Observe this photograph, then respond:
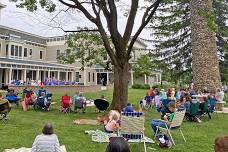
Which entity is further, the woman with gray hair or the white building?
the white building

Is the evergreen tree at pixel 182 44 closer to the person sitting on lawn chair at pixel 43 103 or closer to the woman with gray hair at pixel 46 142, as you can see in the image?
the person sitting on lawn chair at pixel 43 103

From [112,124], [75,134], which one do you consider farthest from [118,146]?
[75,134]

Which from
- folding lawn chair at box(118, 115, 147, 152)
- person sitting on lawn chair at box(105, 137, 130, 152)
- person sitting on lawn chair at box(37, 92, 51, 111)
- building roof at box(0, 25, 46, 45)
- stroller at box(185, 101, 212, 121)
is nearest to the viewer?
person sitting on lawn chair at box(105, 137, 130, 152)

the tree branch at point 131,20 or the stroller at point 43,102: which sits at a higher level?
the tree branch at point 131,20

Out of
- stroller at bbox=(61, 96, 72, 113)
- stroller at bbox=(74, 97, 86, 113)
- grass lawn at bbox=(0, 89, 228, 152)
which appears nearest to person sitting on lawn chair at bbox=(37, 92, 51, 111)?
stroller at bbox=(61, 96, 72, 113)

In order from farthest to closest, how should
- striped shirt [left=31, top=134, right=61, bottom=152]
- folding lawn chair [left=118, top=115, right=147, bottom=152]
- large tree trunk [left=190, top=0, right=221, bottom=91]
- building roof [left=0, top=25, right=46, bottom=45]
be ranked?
1. building roof [left=0, top=25, right=46, bottom=45]
2. large tree trunk [left=190, top=0, right=221, bottom=91]
3. folding lawn chair [left=118, top=115, right=147, bottom=152]
4. striped shirt [left=31, top=134, right=61, bottom=152]

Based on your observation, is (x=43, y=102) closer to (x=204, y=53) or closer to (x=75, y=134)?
(x=75, y=134)

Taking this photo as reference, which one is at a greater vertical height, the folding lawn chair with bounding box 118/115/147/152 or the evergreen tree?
the evergreen tree

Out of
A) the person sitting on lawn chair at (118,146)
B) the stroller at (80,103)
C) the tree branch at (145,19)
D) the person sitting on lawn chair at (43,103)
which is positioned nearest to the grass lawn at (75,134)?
the stroller at (80,103)

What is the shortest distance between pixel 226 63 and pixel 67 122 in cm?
2837

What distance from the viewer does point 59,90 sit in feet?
119

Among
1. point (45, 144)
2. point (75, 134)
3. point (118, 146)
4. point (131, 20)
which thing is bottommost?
point (75, 134)

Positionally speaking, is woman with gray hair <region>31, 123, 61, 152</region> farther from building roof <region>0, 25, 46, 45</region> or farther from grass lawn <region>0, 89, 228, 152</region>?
building roof <region>0, 25, 46, 45</region>

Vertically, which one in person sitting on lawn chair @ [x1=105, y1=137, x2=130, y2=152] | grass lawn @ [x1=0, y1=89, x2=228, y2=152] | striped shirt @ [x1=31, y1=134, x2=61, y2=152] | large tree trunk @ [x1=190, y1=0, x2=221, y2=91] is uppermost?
large tree trunk @ [x1=190, y1=0, x2=221, y2=91]
